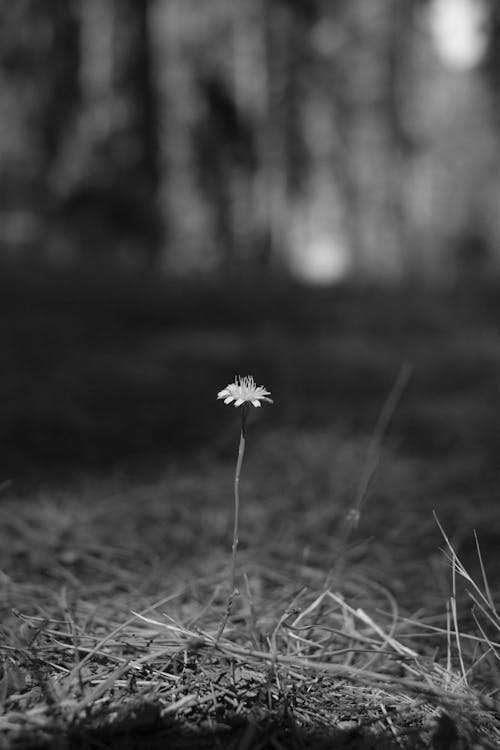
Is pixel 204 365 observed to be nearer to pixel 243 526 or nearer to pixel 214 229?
pixel 243 526

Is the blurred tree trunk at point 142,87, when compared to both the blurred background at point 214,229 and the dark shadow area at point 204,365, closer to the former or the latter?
the blurred background at point 214,229

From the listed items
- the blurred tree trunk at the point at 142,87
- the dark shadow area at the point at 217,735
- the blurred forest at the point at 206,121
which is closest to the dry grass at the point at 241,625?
the dark shadow area at the point at 217,735

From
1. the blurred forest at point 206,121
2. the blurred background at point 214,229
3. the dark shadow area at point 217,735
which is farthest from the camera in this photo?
the blurred forest at point 206,121

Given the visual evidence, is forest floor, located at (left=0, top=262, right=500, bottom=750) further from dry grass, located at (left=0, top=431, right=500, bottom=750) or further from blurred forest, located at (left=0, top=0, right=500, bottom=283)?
blurred forest, located at (left=0, top=0, right=500, bottom=283)

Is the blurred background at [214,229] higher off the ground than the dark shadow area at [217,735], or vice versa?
the blurred background at [214,229]

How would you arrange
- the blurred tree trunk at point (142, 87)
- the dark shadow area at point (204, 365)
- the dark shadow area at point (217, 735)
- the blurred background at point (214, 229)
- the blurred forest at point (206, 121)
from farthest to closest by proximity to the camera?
the blurred tree trunk at point (142, 87), the blurred forest at point (206, 121), the blurred background at point (214, 229), the dark shadow area at point (204, 365), the dark shadow area at point (217, 735)

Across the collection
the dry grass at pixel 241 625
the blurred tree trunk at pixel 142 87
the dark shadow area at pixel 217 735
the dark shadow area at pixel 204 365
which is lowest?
the dark shadow area at pixel 217 735
